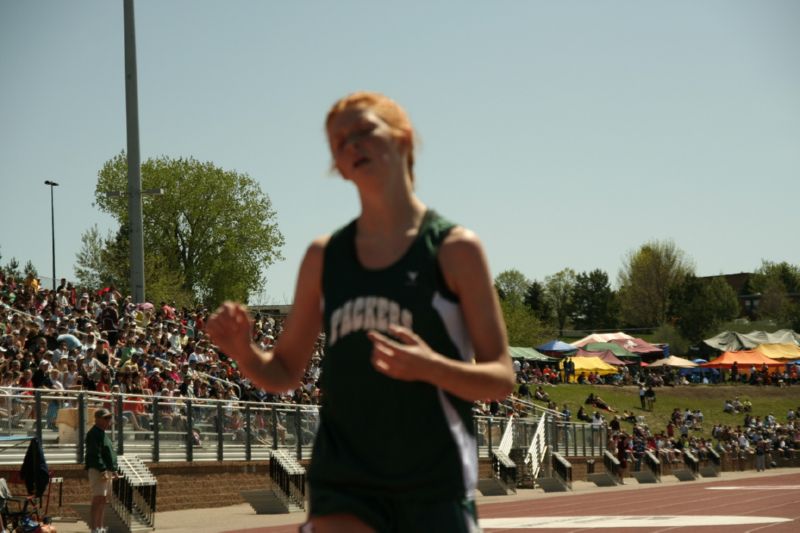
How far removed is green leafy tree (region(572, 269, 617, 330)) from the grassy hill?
9050cm

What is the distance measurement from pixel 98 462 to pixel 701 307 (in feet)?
360

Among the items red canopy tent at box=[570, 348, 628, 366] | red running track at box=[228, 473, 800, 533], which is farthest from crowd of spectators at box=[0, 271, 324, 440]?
red canopy tent at box=[570, 348, 628, 366]

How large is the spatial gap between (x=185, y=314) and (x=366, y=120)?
35711 millimetres

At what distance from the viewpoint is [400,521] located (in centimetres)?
314

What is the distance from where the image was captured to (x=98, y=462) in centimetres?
1644

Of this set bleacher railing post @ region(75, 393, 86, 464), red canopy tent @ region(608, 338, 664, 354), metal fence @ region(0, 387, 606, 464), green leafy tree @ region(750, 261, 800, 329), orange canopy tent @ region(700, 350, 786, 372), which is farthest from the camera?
green leafy tree @ region(750, 261, 800, 329)

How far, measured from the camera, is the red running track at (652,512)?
1661 centimetres

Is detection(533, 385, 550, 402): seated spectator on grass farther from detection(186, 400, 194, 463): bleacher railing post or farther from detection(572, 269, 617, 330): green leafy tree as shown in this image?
detection(572, 269, 617, 330): green leafy tree

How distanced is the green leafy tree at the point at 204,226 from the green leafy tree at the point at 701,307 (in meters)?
51.5

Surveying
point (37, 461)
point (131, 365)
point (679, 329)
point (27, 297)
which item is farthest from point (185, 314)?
point (679, 329)

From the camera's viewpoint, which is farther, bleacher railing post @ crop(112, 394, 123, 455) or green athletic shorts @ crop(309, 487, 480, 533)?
bleacher railing post @ crop(112, 394, 123, 455)

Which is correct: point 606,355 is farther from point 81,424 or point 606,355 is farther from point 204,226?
point 81,424

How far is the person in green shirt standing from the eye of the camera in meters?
16.4

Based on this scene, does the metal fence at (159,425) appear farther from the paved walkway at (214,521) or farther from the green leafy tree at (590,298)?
the green leafy tree at (590,298)
